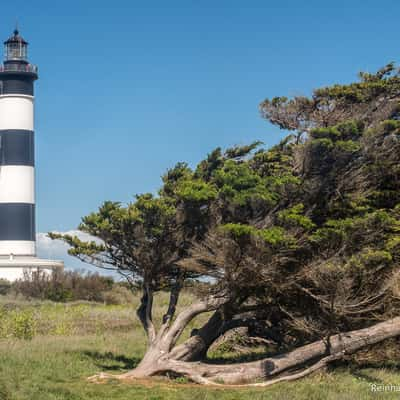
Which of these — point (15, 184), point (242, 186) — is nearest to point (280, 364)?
point (242, 186)

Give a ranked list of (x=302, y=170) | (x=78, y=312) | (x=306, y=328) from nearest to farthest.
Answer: (x=306, y=328), (x=302, y=170), (x=78, y=312)

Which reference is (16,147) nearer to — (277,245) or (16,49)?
(16,49)

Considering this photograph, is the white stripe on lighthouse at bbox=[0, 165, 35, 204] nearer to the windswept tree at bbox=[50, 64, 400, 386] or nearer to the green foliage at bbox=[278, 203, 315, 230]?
the windswept tree at bbox=[50, 64, 400, 386]

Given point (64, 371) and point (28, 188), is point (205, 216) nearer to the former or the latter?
point (64, 371)

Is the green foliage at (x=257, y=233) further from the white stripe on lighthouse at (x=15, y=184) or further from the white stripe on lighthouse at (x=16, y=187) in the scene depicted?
the white stripe on lighthouse at (x=15, y=184)

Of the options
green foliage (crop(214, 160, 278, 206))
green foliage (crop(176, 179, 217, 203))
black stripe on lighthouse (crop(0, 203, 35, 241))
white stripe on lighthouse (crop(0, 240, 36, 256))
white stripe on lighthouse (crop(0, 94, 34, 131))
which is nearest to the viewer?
green foliage (crop(214, 160, 278, 206))

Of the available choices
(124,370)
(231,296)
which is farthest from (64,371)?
(231,296)

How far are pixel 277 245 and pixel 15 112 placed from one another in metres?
33.4

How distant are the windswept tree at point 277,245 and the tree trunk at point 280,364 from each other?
0.08ft

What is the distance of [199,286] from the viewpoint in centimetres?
1574

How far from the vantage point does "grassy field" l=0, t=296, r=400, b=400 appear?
12906 millimetres

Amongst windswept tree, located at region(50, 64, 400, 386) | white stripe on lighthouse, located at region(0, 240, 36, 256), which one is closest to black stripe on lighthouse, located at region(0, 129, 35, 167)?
white stripe on lighthouse, located at region(0, 240, 36, 256)

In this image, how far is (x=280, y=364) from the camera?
14914mm

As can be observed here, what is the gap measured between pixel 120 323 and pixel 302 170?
41.7 ft
